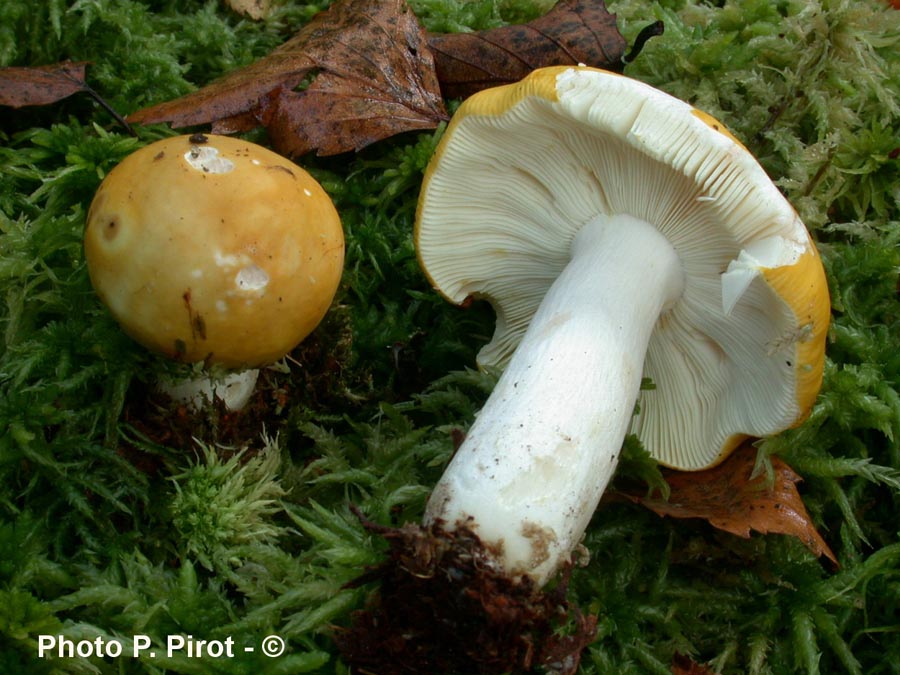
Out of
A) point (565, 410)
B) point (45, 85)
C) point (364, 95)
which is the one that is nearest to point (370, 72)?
point (364, 95)

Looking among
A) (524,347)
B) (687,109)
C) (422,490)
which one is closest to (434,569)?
(422,490)

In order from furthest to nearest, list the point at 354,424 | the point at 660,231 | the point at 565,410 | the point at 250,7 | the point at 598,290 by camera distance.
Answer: the point at 250,7 → the point at 354,424 → the point at 660,231 → the point at 598,290 → the point at 565,410

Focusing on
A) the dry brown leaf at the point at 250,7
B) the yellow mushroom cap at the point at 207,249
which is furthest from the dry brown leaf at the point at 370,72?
the yellow mushroom cap at the point at 207,249

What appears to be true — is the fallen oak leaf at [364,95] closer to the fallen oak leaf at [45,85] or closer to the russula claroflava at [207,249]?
the fallen oak leaf at [45,85]

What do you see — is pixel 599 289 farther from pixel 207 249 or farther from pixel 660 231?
pixel 207 249

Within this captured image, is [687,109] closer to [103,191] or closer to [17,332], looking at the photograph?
[103,191]

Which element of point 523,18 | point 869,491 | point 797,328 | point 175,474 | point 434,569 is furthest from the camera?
point 523,18

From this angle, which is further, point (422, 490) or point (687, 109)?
point (422, 490)
